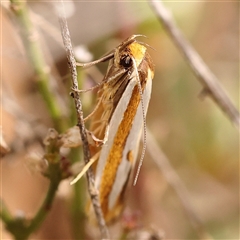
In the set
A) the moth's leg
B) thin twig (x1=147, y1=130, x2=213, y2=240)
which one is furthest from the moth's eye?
thin twig (x1=147, y1=130, x2=213, y2=240)

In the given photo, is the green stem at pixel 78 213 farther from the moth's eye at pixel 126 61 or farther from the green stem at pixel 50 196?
the moth's eye at pixel 126 61

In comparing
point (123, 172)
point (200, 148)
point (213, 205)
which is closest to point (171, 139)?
point (200, 148)

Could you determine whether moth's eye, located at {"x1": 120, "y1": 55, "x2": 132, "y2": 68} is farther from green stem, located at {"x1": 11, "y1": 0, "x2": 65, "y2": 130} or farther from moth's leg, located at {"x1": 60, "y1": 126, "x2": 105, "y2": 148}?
green stem, located at {"x1": 11, "y1": 0, "x2": 65, "y2": 130}

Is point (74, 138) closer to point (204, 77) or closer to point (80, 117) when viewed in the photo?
point (80, 117)

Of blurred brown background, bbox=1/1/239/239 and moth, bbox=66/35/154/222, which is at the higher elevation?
blurred brown background, bbox=1/1/239/239

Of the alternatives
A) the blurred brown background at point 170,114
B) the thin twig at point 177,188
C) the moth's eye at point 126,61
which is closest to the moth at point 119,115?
the moth's eye at point 126,61

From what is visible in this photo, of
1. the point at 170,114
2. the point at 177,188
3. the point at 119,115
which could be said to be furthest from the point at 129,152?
the point at 170,114

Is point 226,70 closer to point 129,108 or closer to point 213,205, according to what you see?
point 213,205
